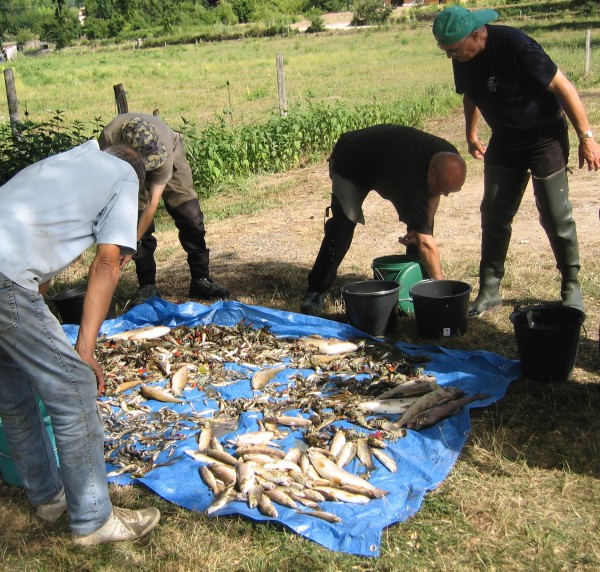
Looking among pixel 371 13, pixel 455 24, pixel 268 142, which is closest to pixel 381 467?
pixel 455 24

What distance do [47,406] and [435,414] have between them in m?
2.05

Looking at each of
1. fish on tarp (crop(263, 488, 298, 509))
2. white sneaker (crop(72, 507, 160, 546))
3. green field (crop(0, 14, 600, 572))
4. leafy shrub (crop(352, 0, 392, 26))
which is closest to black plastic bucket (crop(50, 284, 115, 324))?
green field (crop(0, 14, 600, 572))

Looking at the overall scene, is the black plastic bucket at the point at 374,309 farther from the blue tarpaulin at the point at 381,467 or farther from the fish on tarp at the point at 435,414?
the fish on tarp at the point at 435,414

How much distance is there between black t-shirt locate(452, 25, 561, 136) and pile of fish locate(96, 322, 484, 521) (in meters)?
1.70

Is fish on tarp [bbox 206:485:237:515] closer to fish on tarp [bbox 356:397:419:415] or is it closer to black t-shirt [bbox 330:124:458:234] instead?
fish on tarp [bbox 356:397:419:415]

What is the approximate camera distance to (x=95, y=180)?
113 inches

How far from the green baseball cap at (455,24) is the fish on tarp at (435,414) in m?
2.26

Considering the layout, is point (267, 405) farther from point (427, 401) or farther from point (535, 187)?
point (535, 187)

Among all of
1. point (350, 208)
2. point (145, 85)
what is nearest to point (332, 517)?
point (350, 208)

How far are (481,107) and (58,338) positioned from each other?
3495mm

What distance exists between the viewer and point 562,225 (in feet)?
17.1

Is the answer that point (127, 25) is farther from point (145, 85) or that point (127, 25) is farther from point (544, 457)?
point (544, 457)

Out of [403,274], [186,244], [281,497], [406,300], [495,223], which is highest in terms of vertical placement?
[495,223]

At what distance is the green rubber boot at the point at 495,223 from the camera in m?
5.35
